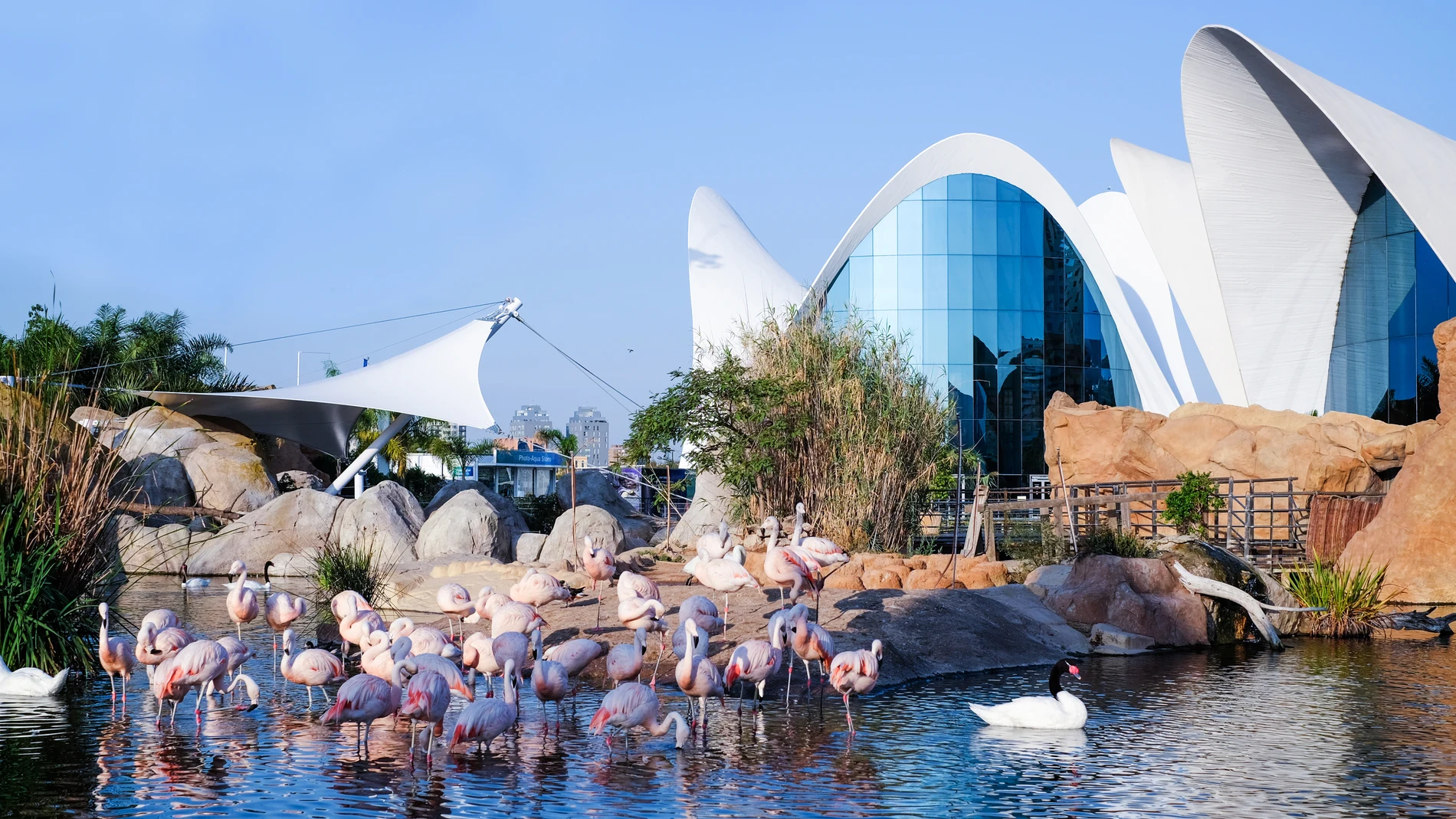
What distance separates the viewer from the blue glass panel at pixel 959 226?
32.3m

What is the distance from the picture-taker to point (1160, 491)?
2139cm

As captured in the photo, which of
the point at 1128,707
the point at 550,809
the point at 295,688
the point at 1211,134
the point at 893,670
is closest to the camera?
the point at 550,809

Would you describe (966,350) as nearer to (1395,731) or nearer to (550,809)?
(1395,731)

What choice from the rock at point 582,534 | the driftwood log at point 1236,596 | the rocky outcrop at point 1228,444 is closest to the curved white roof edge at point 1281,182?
the rocky outcrop at point 1228,444

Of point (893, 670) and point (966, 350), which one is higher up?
point (966, 350)

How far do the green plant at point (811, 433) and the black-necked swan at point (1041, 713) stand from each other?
27.2ft

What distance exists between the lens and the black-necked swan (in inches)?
297

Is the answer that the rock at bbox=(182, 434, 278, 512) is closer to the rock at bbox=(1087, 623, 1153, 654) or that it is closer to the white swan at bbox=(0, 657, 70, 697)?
the white swan at bbox=(0, 657, 70, 697)

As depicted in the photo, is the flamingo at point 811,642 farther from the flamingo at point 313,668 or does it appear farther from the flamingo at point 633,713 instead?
the flamingo at point 313,668

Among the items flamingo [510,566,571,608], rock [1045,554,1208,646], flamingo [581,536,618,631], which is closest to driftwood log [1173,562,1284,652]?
rock [1045,554,1208,646]

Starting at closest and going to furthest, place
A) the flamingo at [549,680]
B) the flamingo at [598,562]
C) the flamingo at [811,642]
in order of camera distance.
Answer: the flamingo at [549,680] < the flamingo at [811,642] < the flamingo at [598,562]

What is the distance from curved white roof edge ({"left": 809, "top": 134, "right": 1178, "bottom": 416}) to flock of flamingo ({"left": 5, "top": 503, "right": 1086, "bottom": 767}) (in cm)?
2342

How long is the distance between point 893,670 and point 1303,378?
872 inches

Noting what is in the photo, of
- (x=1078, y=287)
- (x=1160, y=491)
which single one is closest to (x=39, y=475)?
(x=1160, y=491)
